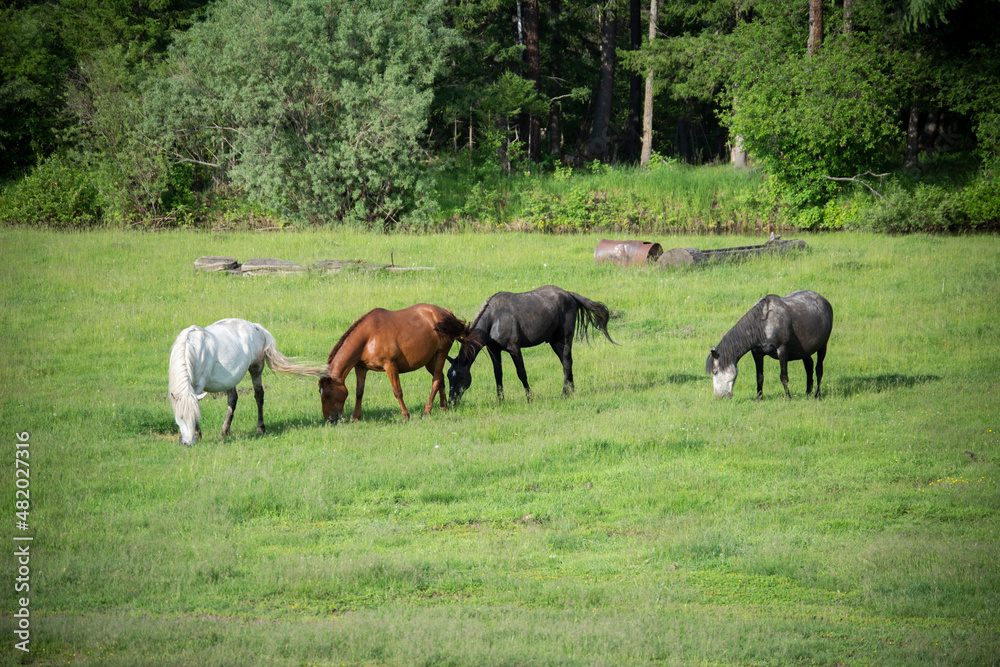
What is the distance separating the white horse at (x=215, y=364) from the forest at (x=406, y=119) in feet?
66.6

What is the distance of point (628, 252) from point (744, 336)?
11.2m

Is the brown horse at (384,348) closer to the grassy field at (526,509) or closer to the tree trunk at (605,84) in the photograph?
the grassy field at (526,509)

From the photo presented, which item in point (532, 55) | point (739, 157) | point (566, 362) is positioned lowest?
point (566, 362)

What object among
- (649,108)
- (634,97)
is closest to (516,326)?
(649,108)

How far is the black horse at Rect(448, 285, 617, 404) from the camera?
1383cm

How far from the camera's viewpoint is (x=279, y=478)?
10.4 m

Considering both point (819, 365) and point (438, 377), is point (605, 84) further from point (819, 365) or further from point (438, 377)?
point (438, 377)

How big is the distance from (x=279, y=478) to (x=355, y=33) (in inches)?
1004

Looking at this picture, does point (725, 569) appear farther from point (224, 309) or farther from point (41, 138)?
point (41, 138)

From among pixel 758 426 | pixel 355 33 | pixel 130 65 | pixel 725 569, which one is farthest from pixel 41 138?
pixel 725 569

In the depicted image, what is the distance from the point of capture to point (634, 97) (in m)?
46.1

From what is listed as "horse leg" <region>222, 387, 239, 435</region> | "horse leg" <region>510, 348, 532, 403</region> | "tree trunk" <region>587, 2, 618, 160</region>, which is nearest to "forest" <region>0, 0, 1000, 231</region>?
"tree trunk" <region>587, 2, 618, 160</region>

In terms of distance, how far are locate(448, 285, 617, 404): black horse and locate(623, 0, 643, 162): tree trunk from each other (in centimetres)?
2904

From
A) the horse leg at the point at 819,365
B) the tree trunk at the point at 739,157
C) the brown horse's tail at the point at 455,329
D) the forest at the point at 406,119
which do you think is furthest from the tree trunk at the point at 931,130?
the brown horse's tail at the point at 455,329
